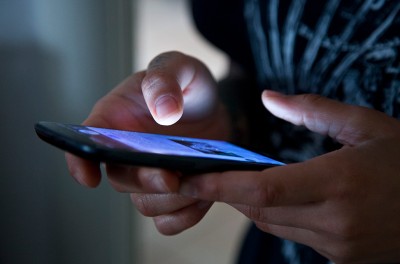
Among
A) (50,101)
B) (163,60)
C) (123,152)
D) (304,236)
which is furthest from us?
(50,101)

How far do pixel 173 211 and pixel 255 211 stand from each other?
0.10 m

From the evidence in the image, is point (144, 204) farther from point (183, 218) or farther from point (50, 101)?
point (50, 101)

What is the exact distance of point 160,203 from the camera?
16.3 inches

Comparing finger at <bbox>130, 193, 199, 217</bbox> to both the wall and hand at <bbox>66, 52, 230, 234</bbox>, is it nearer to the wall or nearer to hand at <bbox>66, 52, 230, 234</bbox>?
hand at <bbox>66, 52, 230, 234</bbox>

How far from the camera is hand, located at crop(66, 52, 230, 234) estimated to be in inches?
12.6

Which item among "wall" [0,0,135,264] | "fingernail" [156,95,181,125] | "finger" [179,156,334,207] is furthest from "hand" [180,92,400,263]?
"wall" [0,0,135,264]

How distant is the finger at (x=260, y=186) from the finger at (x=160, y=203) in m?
0.10

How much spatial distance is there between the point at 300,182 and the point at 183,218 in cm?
16

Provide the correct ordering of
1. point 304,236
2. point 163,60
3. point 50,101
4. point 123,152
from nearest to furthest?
point 123,152
point 304,236
point 163,60
point 50,101

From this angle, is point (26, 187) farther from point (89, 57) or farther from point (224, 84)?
point (224, 84)

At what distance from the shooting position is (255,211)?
0.37 meters

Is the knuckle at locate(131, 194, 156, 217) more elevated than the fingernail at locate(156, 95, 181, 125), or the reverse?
the fingernail at locate(156, 95, 181, 125)

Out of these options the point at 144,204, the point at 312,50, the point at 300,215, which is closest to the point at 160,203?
the point at 144,204

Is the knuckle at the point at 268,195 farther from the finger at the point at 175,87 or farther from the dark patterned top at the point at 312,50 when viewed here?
the dark patterned top at the point at 312,50
